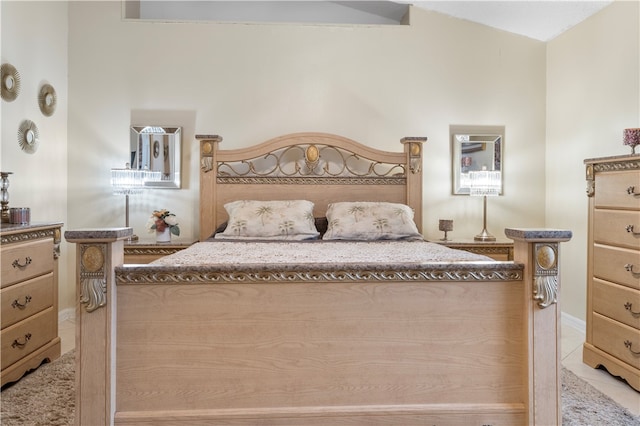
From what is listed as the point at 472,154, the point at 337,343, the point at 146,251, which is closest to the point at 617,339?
the point at 337,343

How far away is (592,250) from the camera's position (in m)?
2.57

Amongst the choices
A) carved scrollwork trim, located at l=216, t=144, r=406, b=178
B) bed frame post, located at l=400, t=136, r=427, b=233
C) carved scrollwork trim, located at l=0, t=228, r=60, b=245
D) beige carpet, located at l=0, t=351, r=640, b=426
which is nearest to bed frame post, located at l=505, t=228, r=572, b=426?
beige carpet, located at l=0, t=351, r=640, b=426

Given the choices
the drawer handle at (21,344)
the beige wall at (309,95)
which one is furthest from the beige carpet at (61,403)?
the beige wall at (309,95)

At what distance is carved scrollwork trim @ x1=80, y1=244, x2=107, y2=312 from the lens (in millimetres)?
1468

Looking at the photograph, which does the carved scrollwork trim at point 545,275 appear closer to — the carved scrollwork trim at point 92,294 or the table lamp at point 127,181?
the carved scrollwork trim at point 92,294

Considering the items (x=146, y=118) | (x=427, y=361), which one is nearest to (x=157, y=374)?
(x=427, y=361)

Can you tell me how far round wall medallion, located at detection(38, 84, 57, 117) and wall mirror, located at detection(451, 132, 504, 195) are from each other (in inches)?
129

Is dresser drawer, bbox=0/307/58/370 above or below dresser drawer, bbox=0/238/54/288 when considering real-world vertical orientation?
below

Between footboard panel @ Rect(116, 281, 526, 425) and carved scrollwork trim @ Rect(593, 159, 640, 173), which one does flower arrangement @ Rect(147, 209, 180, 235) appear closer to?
footboard panel @ Rect(116, 281, 526, 425)

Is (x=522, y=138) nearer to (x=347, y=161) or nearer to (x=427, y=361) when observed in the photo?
(x=347, y=161)

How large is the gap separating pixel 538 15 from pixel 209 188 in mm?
2931

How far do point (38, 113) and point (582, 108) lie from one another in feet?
13.4

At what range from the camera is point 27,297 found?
2385 mm

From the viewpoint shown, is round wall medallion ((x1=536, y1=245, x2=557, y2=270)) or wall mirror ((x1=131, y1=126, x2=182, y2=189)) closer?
round wall medallion ((x1=536, y1=245, x2=557, y2=270))
